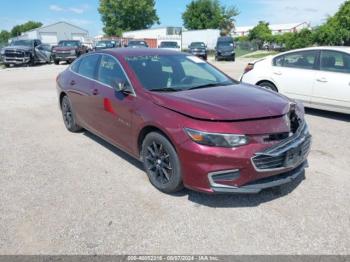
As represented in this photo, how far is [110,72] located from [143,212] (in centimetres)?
216

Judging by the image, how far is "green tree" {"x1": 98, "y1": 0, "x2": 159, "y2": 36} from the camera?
81562 mm

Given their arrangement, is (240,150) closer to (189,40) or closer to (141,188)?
(141,188)

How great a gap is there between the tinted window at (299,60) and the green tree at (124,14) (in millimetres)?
78446

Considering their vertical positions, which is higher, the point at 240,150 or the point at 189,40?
the point at 189,40

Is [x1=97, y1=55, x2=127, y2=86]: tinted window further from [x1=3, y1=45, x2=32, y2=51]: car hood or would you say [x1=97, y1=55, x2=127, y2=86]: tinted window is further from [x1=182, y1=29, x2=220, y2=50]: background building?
[x1=182, y1=29, x2=220, y2=50]: background building

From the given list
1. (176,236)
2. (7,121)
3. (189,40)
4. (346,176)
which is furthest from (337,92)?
(189,40)

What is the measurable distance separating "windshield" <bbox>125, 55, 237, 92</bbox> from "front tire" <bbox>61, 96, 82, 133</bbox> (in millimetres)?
2069

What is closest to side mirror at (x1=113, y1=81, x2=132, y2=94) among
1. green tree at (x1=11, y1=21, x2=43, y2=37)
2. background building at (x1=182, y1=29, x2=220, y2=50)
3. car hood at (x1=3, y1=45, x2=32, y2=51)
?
car hood at (x1=3, y1=45, x2=32, y2=51)

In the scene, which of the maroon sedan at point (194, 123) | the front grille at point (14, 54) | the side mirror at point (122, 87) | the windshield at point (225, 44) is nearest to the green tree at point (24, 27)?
the front grille at point (14, 54)

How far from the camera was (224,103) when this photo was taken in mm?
3666

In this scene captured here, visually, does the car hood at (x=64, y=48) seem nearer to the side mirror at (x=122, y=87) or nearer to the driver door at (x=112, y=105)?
the driver door at (x=112, y=105)

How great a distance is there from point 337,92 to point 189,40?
45883 millimetres

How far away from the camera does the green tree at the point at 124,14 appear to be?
8156 cm

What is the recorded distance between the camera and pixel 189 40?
50750 millimetres
